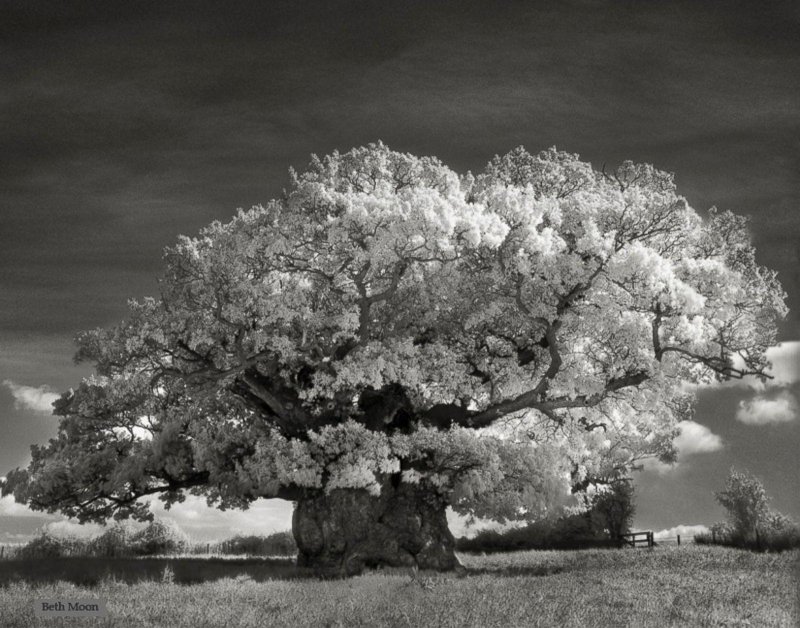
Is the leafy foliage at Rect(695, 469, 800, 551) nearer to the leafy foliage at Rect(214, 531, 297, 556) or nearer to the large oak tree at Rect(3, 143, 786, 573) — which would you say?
the large oak tree at Rect(3, 143, 786, 573)

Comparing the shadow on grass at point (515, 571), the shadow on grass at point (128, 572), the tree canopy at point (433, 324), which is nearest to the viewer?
the shadow on grass at point (128, 572)

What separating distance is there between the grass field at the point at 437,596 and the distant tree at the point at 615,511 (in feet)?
49.4

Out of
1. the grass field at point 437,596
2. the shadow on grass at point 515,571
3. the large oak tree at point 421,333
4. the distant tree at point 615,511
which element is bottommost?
the shadow on grass at point 515,571

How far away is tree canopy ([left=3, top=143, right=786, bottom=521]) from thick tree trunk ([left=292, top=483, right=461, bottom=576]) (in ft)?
2.23

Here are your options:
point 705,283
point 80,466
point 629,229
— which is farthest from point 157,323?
point 705,283

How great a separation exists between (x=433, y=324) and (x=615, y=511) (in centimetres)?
1993

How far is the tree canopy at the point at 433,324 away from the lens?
2017 centimetres

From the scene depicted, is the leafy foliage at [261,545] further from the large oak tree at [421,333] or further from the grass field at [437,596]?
the grass field at [437,596]

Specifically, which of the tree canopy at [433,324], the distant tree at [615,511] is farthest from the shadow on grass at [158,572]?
the distant tree at [615,511]

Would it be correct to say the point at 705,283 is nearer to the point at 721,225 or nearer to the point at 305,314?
the point at 721,225

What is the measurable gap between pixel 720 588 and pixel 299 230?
466 inches

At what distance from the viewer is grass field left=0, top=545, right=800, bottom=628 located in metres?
12.9

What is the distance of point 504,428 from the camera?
26.8 metres

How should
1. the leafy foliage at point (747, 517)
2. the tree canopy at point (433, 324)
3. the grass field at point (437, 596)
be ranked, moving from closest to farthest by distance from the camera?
the grass field at point (437, 596) → the tree canopy at point (433, 324) → the leafy foliage at point (747, 517)
